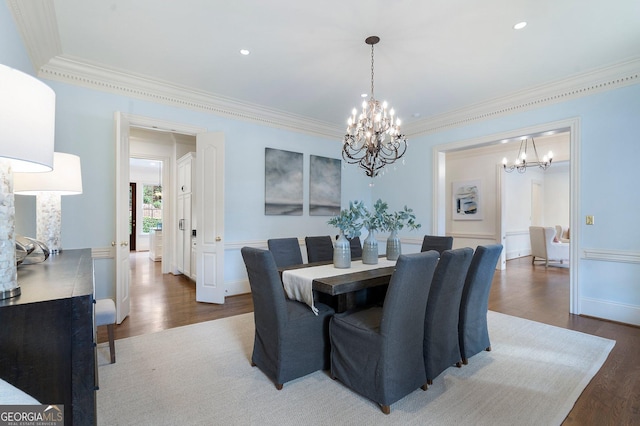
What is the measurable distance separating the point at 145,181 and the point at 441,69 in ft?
35.7

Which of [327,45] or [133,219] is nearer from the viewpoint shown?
[327,45]

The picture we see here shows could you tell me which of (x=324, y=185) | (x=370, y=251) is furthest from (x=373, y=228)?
(x=324, y=185)

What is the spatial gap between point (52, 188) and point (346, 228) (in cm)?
226

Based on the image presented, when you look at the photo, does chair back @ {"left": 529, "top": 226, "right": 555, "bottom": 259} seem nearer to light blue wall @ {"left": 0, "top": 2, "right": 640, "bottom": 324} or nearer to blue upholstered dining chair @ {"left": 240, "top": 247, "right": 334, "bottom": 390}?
light blue wall @ {"left": 0, "top": 2, "right": 640, "bottom": 324}

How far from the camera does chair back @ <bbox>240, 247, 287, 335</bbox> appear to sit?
2.04m

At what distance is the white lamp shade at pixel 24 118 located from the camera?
3.02 ft

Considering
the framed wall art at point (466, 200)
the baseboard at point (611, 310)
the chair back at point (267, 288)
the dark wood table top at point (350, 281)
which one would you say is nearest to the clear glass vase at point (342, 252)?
the dark wood table top at point (350, 281)

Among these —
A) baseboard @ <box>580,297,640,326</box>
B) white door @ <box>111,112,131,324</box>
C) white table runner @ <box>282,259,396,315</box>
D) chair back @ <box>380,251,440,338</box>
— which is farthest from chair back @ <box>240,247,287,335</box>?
baseboard @ <box>580,297,640,326</box>

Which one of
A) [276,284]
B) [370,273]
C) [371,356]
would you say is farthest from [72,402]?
[370,273]

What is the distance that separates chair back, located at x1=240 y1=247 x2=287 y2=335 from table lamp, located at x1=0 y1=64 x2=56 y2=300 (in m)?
1.20

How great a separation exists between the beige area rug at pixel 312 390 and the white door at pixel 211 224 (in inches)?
49.9

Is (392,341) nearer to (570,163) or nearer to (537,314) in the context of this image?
(537,314)

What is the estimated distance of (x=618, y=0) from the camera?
2.34 metres

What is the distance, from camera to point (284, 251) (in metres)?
3.25
